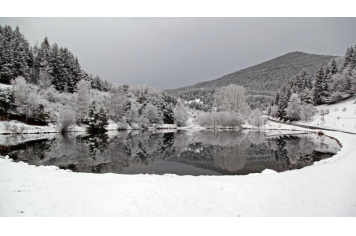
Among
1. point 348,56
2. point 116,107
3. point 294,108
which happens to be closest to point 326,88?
point 294,108

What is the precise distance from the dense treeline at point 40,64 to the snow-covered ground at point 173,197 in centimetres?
5993

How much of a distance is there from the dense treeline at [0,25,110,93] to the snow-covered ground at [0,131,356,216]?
5993 centimetres

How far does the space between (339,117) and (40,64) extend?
283 ft

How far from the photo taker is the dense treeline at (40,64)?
178ft

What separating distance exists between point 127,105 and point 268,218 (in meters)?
61.2

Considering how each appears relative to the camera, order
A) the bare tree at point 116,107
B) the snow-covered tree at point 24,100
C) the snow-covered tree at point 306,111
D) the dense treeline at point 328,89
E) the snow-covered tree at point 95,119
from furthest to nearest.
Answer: the snow-covered tree at point 306,111
the bare tree at point 116,107
the dense treeline at point 328,89
the snow-covered tree at point 95,119
the snow-covered tree at point 24,100

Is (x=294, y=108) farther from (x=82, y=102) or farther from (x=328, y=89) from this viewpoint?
(x=82, y=102)

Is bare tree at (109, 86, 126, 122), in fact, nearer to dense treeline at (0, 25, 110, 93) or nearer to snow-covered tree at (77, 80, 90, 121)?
snow-covered tree at (77, 80, 90, 121)

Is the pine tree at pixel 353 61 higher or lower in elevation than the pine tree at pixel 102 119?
higher

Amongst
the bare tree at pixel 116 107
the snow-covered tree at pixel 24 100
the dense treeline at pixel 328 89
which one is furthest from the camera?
the bare tree at pixel 116 107

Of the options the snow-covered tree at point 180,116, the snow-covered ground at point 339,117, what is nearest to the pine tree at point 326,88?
the snow-covered ground at point 339,117

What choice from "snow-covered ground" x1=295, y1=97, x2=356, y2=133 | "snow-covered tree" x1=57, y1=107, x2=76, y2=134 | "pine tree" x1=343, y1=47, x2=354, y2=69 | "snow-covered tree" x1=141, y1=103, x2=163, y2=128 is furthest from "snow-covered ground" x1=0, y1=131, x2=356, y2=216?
"pine tree" x1=343, y1=47, x2=354, y2=69

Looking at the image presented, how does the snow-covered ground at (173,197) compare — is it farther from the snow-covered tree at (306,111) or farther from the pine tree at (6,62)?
the snow-covered tree at (306,111)

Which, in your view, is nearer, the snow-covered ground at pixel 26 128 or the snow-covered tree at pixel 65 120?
the snow-covered ground at pixel 26 128
